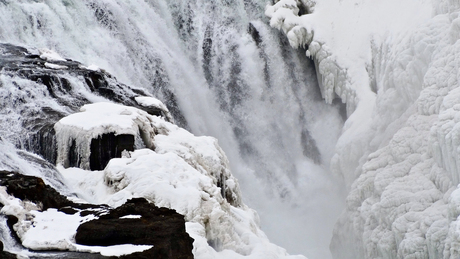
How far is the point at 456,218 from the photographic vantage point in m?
9.66

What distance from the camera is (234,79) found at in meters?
21.2

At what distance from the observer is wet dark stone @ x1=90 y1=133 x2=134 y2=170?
1066cm

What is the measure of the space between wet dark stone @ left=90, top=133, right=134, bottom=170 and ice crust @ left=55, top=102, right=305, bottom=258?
0.44 ft

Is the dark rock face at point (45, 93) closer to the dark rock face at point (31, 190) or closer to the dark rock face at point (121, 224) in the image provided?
the dark rock face at point (31, 190)

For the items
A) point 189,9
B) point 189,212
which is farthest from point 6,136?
point 189,9

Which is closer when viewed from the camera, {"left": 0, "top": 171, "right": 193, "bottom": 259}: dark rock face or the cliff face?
{"left": 0, "top": 171, "right": 193, "bottom": 259}: dark rock face

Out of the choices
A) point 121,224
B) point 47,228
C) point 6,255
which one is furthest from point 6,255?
point 121,224

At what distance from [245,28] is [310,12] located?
7.79 feet

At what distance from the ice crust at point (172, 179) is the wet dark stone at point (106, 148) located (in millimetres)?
135

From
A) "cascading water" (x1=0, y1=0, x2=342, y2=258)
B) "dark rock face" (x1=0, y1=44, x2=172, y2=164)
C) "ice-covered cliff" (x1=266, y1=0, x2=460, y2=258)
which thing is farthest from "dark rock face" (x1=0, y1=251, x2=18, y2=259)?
"cascading water" (x1=0, y1=0, x2=342, y2=258)

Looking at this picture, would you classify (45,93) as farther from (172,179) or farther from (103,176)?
(172,179)

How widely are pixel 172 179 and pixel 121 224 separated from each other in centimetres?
291

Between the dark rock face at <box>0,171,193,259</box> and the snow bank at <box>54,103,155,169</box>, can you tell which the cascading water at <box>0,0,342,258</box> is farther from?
the dark rock face at <box>0,171,193,259</box>

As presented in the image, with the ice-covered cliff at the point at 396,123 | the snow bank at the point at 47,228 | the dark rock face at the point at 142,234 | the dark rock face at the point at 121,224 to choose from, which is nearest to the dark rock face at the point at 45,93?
the dark rock face at the point at 121,224
